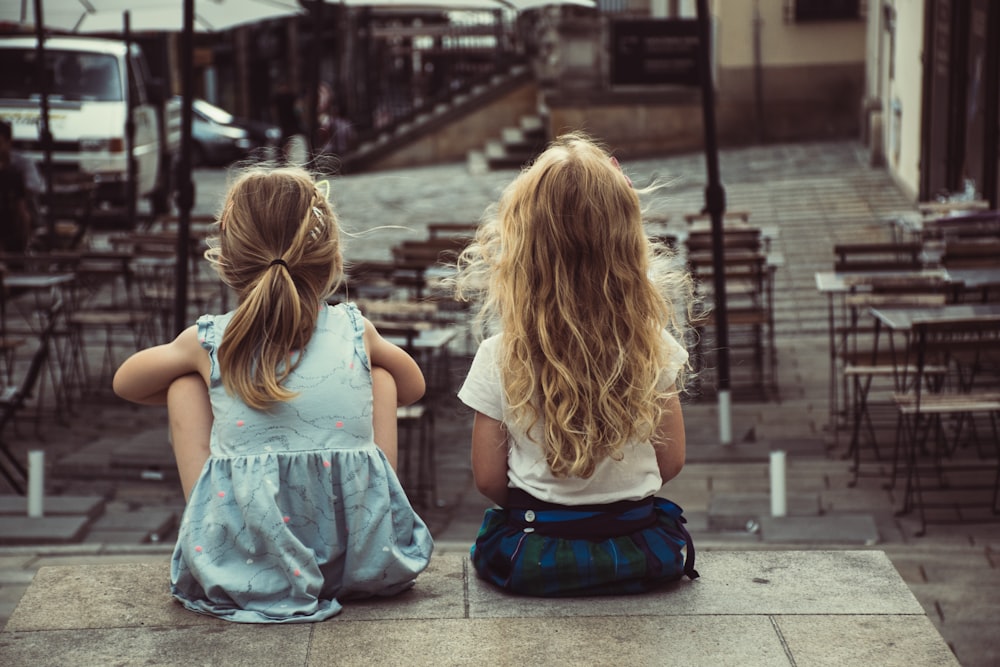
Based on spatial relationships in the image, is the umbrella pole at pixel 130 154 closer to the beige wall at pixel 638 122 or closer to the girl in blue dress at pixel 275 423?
the beige wall at pixel 638 122

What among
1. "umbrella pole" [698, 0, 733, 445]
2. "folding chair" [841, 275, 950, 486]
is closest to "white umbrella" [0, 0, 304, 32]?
"umbrella pole" [698, 0, 733, 445]

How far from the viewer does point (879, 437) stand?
26.6 feet

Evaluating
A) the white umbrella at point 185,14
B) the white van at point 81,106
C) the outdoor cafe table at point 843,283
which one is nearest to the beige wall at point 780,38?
the white van at point 81,106

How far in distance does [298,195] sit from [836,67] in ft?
71.0

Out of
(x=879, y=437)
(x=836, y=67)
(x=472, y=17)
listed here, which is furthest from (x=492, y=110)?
(x=879, y=437)

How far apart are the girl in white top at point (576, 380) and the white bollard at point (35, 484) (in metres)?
3.86

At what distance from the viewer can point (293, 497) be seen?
3166 mm

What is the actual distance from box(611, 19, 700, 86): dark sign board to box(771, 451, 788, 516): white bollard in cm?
1091

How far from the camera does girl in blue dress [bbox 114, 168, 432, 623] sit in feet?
10.2

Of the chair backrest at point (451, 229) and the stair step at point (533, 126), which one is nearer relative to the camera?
the chair backrest at point (451, 229)

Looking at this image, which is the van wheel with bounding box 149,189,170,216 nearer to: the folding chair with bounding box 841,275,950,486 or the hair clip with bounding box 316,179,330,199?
the folding chair with bounding box 841,275,950,486

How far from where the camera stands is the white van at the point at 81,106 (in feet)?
58.0

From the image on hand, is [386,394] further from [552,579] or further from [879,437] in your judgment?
[879,437]

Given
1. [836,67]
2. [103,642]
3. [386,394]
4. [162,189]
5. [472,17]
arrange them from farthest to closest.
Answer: [472,17], [836,67], [162,189], [386,394], [103,642]
